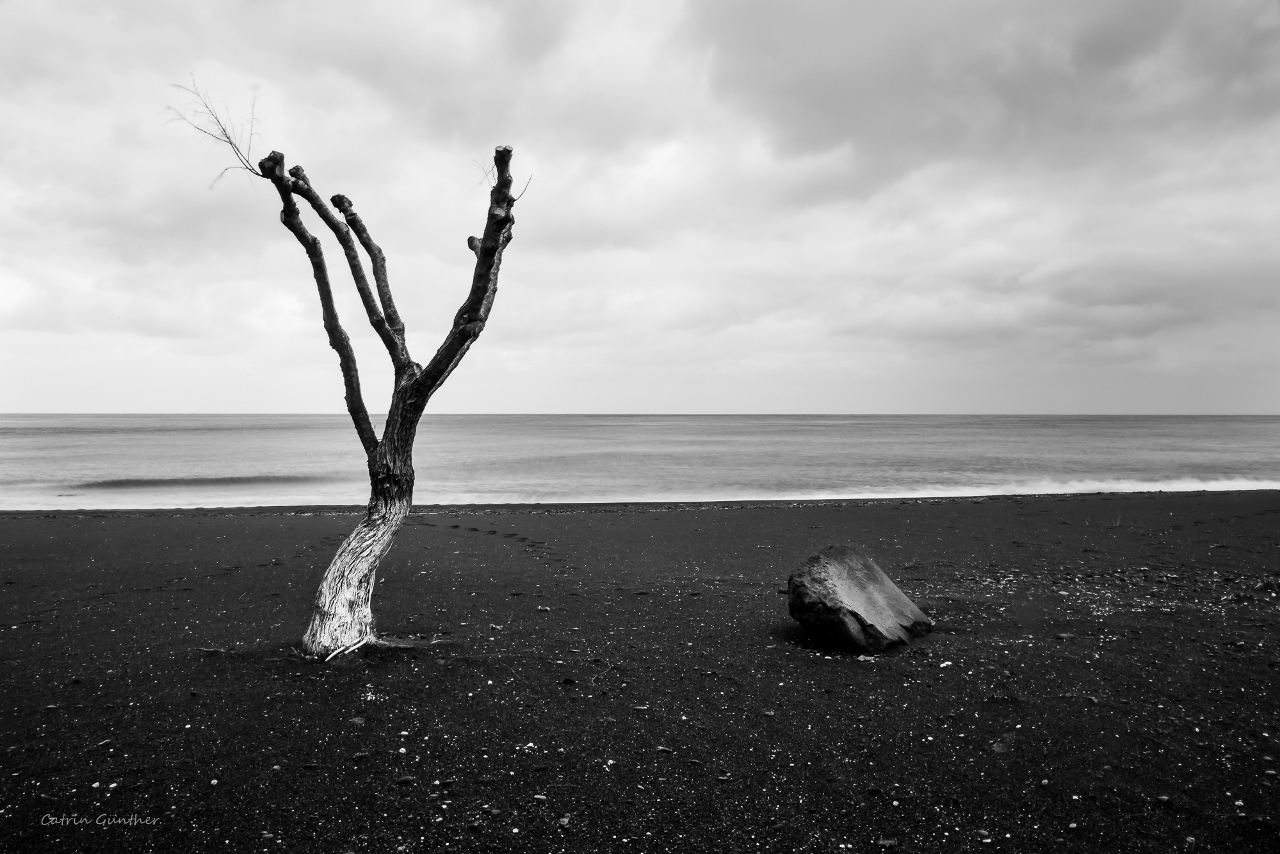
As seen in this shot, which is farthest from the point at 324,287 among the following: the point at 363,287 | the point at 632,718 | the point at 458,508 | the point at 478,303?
the point at 458,508

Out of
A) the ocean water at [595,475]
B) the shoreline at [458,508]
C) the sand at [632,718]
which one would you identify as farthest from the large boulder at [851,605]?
the ocean water at [595,475]

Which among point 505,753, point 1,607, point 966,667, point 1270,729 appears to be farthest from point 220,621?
point 1270,729

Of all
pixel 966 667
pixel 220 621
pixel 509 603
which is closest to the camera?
pixel 966 667

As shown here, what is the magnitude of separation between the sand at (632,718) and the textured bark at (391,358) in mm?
507

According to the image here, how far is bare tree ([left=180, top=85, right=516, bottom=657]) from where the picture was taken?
6520 mm

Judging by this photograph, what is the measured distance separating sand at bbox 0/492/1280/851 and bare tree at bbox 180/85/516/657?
0.48 meters

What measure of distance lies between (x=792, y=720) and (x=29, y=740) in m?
5.53

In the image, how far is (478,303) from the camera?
6.64m

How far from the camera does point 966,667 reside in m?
6.63

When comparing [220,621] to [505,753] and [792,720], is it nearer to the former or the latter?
[505,753]

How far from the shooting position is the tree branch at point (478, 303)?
6383 millimetres

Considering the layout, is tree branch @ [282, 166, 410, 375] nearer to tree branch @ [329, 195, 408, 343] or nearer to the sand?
tree branch @ [329, 195, 408, 343]

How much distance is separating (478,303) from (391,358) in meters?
0.99

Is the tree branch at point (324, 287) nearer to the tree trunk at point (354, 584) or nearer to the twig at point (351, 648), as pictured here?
the tree trunk at point (354, 584)
